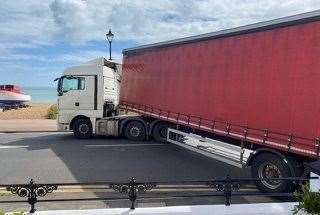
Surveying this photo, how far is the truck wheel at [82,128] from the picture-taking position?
58.9 feet

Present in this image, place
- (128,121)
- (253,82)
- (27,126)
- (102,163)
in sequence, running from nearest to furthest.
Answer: (253,82)
(102,163)
(128,121)
(27,126)

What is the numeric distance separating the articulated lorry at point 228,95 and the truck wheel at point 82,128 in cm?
11

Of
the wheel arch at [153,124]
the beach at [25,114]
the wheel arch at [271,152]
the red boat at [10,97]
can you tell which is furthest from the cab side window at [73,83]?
the red boat at [10,97]

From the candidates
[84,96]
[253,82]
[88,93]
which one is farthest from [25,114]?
[253,82]

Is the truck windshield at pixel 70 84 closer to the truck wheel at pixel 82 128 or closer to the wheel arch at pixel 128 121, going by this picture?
the truck wheel at pixel 82 128

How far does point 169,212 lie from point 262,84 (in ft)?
14.5

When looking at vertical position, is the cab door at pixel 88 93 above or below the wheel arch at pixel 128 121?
above

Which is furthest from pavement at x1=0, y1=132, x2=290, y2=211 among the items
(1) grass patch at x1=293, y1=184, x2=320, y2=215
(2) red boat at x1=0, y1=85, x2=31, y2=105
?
(2) red boat at x1=0, y1=85, x2=31, y2=105

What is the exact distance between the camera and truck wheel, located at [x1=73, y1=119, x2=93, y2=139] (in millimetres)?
17938

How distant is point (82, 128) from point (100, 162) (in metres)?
5.61

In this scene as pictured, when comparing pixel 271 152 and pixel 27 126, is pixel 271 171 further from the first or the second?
pixel 27 126

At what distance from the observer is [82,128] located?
17953 millimetres

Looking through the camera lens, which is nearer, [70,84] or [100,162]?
[100,162]

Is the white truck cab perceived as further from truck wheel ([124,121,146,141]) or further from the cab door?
truck wheel ([124,121,146,141])
